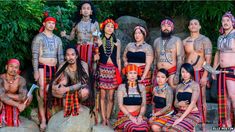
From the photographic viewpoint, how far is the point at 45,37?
680 cm

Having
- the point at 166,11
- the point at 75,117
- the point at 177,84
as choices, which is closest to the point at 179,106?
the point at 177,84

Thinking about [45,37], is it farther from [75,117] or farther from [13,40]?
[75,117]

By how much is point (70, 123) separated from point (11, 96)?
3.17 feet

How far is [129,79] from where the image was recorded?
662 cm

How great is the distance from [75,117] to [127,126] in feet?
2.61

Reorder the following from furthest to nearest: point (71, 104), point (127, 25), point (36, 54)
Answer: point (127, 25)
point (36, 54)
point (71, 104)

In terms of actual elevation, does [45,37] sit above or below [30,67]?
above

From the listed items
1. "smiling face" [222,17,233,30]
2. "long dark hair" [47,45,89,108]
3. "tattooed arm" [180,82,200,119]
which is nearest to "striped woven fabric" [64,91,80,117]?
"long dark hair" [47,45,89,108]

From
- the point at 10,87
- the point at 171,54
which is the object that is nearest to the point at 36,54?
the point at 10,87

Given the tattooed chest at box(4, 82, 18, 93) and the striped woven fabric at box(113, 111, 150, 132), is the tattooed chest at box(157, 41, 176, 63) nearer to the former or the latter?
the striped woven fabric at box(113, 111, 150, 132)

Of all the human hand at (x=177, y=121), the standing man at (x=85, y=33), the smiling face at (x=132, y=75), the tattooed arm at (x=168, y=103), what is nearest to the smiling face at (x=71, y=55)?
the standing man at (x=85, y=33)

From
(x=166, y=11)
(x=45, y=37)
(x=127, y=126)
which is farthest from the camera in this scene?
(x=166, y=11)

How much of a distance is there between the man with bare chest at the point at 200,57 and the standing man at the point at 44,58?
2035mm

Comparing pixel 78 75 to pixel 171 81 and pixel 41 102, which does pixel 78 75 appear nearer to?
pixel 41 102
